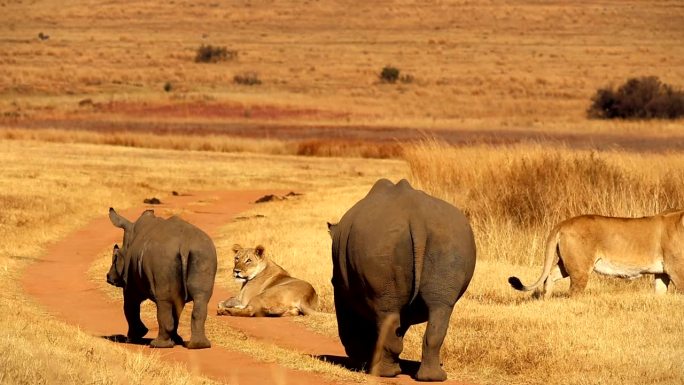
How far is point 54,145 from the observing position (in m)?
45.1

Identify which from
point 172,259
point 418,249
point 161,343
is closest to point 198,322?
point 161,343

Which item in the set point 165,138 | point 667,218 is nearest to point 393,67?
point 165,138

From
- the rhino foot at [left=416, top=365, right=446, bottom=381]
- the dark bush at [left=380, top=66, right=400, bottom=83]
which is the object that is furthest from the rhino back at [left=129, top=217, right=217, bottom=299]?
the dark bush at [left=380, top=66, right=400, bottom=83]

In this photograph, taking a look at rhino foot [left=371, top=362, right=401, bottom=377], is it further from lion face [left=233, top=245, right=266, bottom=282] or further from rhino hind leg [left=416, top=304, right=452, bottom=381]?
lion face [left=233, top=245, right=266, bottom=282]

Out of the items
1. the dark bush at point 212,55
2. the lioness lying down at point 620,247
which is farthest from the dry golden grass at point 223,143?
the dark bush at point 212,55

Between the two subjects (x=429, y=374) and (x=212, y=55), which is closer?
(x=429, y=374)

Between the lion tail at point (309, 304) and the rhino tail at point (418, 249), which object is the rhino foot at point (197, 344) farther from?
the rhino tail at point (418, 249)

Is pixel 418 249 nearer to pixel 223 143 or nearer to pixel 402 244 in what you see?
pixel 402 244

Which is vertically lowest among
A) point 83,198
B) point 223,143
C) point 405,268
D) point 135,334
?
point 223,143

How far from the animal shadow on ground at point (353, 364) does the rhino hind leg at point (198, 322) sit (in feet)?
3.44

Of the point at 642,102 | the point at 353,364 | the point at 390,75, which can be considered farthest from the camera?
the point at 390,75

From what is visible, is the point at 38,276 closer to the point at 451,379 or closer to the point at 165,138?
the point at 451,379

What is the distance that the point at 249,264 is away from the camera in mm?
15641

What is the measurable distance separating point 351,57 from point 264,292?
9156 centimetres
